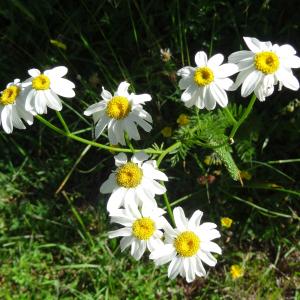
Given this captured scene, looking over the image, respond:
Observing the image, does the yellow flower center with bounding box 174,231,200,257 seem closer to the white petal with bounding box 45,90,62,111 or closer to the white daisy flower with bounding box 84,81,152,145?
the white daisy flower with bounding box 84,81,152,145

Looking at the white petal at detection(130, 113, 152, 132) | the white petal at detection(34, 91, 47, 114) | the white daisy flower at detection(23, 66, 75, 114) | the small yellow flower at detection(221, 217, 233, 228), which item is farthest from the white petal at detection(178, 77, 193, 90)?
the small yellow flower at detection(221, 217, 233, 228)

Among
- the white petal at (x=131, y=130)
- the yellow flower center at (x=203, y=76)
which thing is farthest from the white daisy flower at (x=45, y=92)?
the yellow flower center at (x=203, y=76)

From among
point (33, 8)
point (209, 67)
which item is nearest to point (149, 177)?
point (209, 67)

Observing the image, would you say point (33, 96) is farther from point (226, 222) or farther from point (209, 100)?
point (226, 222)

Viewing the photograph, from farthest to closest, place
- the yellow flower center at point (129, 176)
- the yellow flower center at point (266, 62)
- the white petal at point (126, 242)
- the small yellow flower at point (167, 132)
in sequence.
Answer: the small yellow flower at point (167, 132) → the white petal at point (126, 242) → the yellow flower center at point (129, 176) → the yellow flower center at point (266, 62)

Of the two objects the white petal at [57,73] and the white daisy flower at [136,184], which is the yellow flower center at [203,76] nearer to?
the white daisy flower at [136,184]

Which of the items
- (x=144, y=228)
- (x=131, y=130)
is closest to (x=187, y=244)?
(x=144, y=228)
